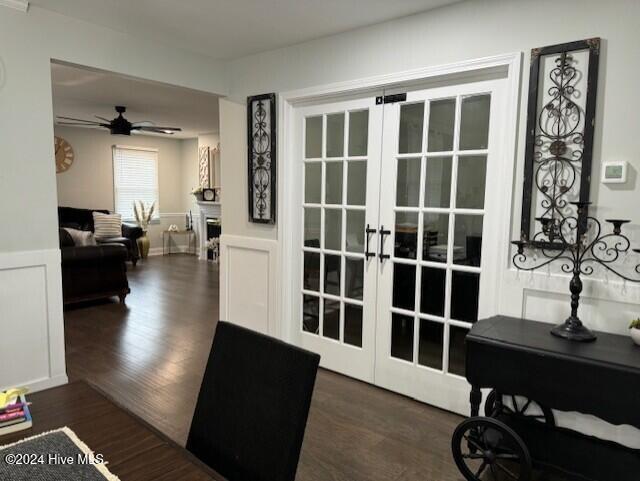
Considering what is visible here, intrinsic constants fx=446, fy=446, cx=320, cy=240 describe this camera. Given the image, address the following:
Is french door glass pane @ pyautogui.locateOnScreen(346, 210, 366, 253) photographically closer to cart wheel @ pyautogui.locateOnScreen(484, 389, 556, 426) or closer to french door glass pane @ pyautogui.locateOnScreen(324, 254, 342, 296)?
french door glass pane @ pyautogui.locateOnScreen(324, 254, 342, 296)

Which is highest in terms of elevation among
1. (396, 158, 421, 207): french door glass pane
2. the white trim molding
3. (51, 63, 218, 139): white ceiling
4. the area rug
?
(51, 63, 218, 139): white ceiling

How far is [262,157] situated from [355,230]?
1.03 m

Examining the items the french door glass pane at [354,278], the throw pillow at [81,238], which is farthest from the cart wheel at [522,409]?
the throw pillow at [81,238]

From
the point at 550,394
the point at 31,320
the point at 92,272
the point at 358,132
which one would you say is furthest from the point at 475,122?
the point at 92,272

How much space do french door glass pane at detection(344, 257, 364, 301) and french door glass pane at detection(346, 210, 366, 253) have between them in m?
0.09

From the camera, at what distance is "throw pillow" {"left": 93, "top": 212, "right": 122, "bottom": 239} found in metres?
7.60

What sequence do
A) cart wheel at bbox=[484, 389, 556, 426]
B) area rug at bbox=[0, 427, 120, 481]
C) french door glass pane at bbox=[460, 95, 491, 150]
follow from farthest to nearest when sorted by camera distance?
french door glass pane at bbox=[460, 95, 491, 150] → cart wheel at bbox=[484, 389, 556, 426] → area rug at bbox=[0, 427, 120, 481]

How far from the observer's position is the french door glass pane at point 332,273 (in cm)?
332

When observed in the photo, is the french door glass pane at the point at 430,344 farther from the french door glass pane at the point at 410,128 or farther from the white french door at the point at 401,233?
the french door glass pane at the point at 410,128

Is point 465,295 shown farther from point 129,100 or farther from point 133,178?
point 133,178

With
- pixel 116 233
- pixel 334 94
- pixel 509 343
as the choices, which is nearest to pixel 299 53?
pixel 334 94

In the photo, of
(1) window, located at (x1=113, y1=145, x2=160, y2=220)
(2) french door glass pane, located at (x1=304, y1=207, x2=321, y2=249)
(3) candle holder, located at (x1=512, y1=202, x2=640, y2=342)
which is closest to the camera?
(3) candle holder, located at (x1=512, y1=202, x2=640, y2=342)

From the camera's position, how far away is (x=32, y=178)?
276 centimetres

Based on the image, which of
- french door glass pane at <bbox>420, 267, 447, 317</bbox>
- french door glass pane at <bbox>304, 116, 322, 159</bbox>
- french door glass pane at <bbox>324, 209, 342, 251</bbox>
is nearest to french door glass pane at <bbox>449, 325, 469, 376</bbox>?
french door glass pane at <bbox>420, 267, 447, 317</bbox>
